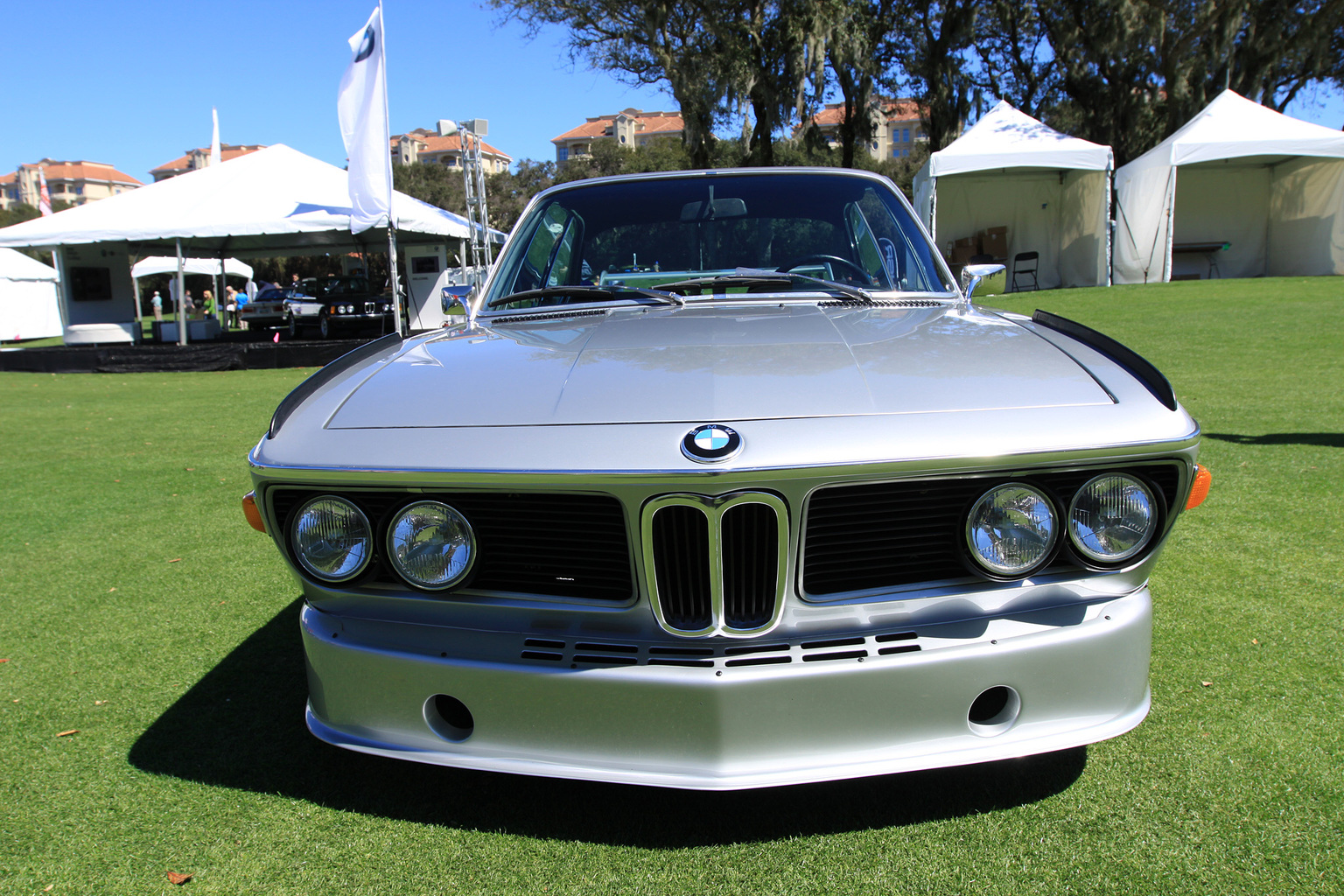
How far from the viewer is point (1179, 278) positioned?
62.0ft

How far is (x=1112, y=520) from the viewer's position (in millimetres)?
1643

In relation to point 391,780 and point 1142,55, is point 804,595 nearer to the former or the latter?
point 391,780

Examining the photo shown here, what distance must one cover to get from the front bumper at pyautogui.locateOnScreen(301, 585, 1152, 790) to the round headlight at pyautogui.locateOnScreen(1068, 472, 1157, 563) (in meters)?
0.12

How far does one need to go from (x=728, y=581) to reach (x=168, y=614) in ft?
8.51

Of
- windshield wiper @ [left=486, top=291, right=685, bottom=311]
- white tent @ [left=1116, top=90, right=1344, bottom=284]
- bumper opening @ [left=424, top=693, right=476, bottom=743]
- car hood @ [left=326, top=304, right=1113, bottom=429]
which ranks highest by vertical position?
white tent @ [left=1116, top=90, right=1344, bottom=284]

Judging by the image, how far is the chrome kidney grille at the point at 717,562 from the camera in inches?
59.9

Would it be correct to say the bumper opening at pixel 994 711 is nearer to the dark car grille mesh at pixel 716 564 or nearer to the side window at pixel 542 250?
the dark car grille mesh at pixel 716 564

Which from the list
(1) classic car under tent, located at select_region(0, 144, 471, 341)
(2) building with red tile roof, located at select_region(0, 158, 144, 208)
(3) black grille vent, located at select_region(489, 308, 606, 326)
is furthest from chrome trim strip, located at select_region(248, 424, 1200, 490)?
(2) building with red tile roof, located at select_region(0, 158, 144, 208)

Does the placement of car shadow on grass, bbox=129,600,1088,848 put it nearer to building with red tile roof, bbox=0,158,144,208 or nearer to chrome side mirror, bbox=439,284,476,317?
chrome side mirror, bbox=439,284,476,317

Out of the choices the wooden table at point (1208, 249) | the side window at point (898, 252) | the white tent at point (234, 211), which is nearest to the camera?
the side window at point (898, 252)

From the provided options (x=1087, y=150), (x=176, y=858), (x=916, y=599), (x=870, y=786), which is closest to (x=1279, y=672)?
(x=870, y=786)

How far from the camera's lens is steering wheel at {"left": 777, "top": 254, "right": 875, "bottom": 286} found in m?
2.74

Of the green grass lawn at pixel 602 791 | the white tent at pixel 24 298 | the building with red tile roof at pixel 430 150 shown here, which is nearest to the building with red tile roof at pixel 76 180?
the building with red tile roof at pixel 430 150

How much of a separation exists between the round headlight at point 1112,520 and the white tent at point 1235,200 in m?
16.9
